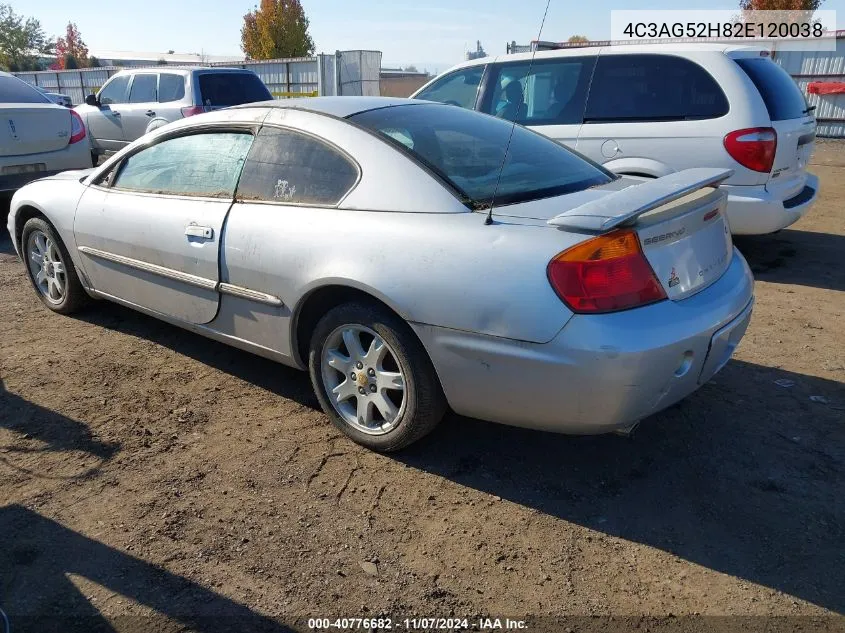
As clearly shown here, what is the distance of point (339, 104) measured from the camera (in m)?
3.52

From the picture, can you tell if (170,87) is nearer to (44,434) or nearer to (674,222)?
(44,434)

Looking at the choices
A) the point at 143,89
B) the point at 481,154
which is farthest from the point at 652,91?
the point at 143,89

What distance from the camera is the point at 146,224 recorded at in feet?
12.4

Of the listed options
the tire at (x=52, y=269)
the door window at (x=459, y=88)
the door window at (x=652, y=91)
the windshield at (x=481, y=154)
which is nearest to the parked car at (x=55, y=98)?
the tire at (x=52, y=269)

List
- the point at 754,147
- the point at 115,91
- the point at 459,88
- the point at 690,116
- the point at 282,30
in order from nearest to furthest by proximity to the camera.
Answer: the point at 754,147 → the point at 690,116 → the point at 459,88 → the point at 115,91 → the point at 282,30

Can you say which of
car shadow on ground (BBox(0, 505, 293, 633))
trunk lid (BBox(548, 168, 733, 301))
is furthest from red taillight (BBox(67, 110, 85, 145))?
trunk lid (BBox(548, 168, 733, 301))

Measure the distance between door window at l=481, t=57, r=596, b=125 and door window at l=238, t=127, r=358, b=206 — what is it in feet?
10.5

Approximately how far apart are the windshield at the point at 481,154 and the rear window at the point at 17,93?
6.47 m

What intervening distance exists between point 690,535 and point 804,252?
478cm

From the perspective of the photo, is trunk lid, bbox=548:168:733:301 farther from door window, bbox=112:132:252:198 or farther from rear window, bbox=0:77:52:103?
rear window, bbox=0:77:52:103

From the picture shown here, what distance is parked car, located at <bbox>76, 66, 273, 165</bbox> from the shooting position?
34.6 ft

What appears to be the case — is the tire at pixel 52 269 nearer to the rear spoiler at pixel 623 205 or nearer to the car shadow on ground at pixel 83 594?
the car shadow on ground at pixel 83 594

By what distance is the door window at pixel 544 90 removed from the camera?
6.10 metres

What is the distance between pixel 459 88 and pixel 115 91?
301 inches
